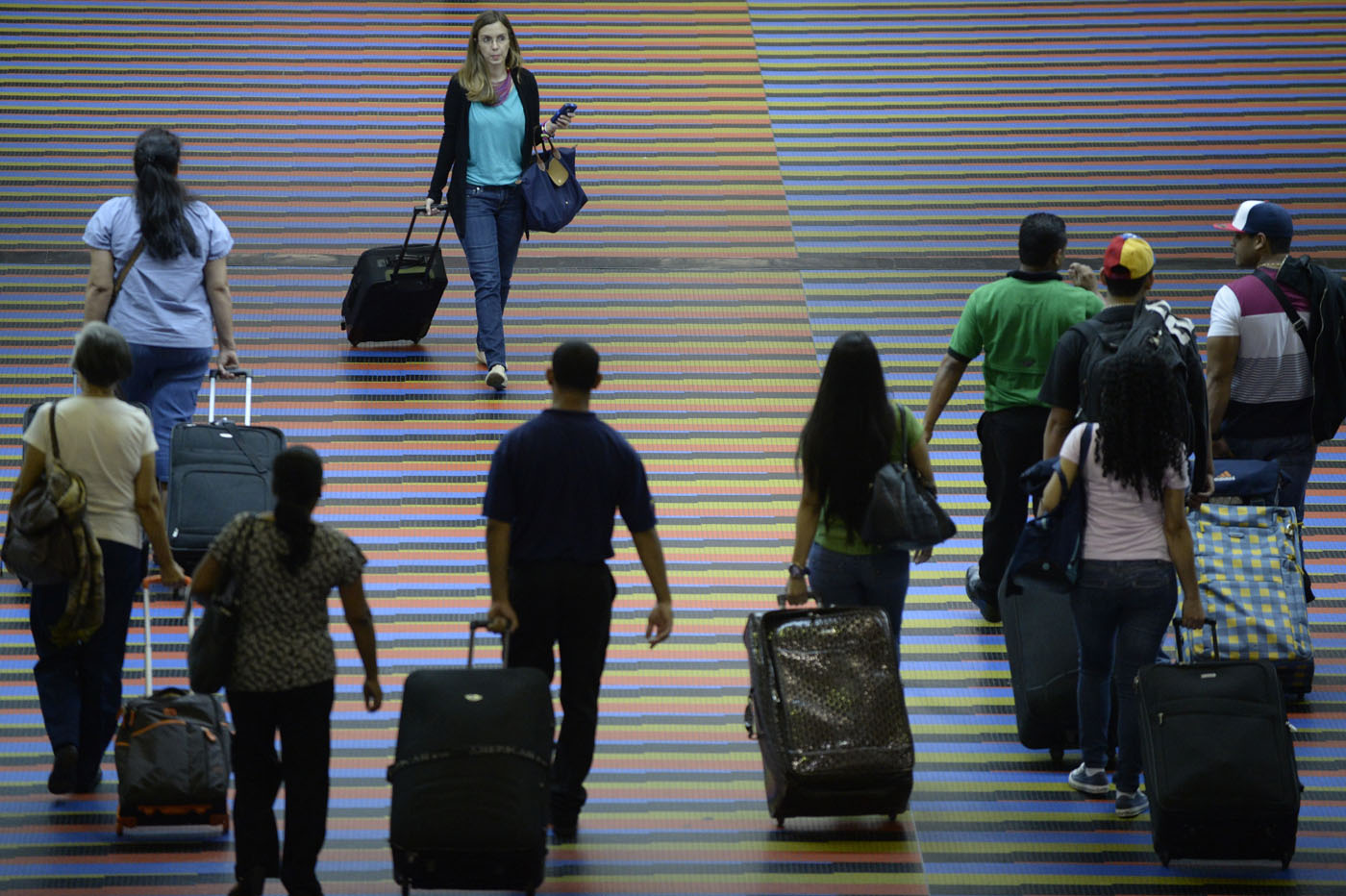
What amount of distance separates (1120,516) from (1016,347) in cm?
114

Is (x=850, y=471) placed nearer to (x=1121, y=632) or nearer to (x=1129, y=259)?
(x=1121, y=632)

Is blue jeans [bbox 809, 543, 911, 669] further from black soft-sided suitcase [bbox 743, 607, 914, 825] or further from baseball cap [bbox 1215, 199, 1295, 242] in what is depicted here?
baseball cap [bbox 1215, 199, 1295, 242]

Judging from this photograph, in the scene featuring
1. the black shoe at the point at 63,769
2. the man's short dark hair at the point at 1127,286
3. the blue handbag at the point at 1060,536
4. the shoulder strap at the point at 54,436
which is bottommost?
the black shoe at the point at 63,769

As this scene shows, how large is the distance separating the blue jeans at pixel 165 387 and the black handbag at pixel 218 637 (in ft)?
6.99

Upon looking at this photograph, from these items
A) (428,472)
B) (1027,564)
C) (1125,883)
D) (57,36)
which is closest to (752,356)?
(428,472)

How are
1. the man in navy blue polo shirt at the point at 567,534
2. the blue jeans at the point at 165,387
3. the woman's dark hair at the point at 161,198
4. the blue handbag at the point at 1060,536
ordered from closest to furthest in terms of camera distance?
the man in navy blue polo shirt at the point at 567,534
the blue handbag at the point at 1060,536
the woman's dark hair at the point at 161,198
the blue jeans at the point at 165,387

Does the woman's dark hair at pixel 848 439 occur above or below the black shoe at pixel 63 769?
above

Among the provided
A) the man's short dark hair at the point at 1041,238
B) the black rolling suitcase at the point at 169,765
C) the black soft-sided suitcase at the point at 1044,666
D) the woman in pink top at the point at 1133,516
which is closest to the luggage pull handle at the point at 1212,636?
the woman in pink top at the point at 1133,516

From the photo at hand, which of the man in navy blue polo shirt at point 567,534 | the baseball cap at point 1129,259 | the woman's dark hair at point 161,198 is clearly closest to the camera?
the man in navy blue polo shirt at point 567,534

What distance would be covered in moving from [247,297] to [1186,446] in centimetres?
495

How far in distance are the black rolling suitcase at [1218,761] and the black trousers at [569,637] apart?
1.57m

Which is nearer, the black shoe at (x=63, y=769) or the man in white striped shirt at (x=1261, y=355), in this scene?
the black shoe at (x=63, y=769)

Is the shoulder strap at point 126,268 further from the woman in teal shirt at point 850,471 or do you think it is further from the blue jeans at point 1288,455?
the blue jeans at point 1288,455

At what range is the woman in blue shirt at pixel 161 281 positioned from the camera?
5832 millimetres
